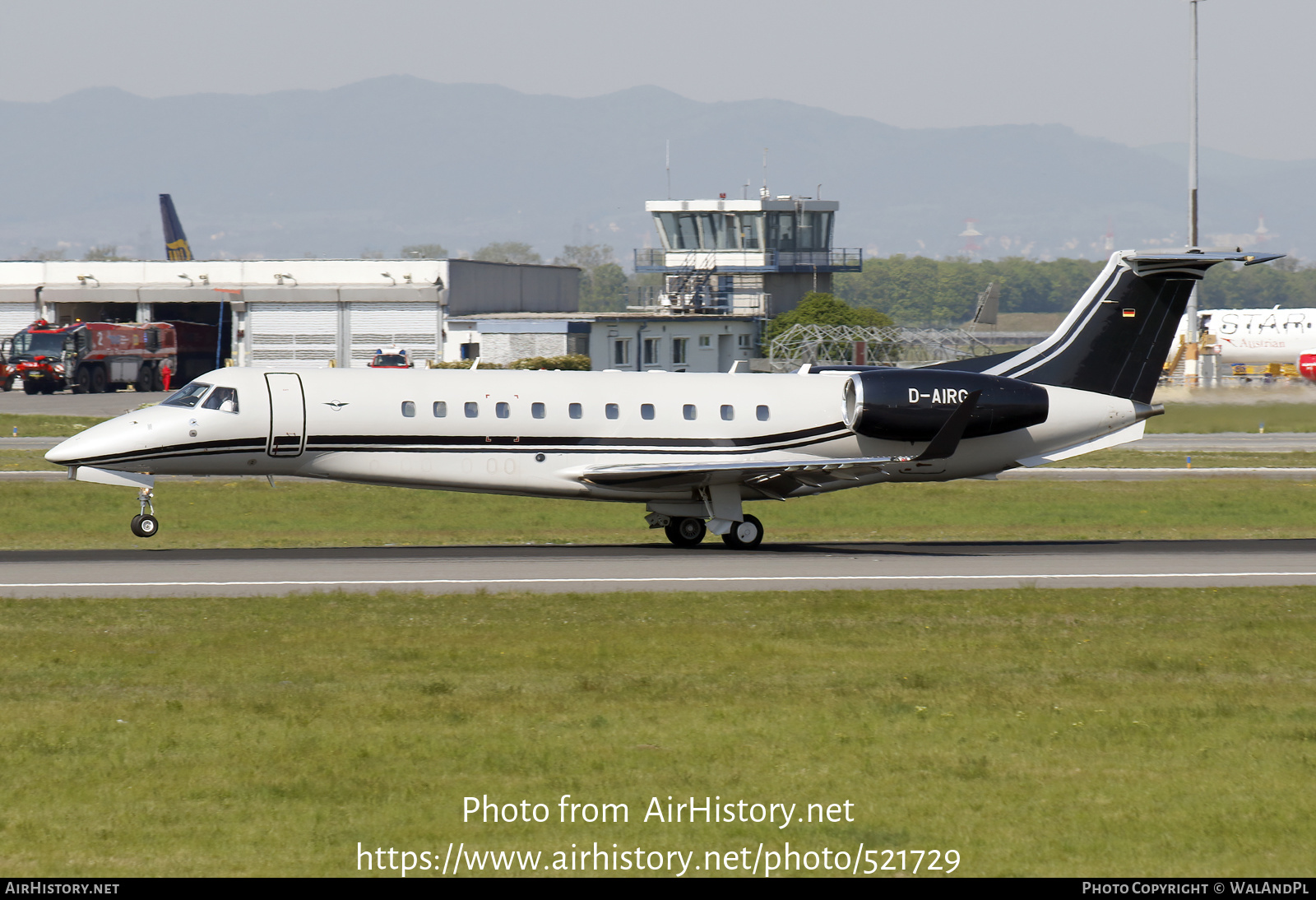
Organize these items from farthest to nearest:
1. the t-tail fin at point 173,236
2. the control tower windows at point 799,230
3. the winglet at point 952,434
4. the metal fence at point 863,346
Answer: the t-tail fin at point 173,236 < the control tower windows at point 799,230 < the metal fence at point 863,346 < the winglet at point 952,434

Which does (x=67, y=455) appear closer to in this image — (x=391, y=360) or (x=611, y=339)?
(x=391, y=360)

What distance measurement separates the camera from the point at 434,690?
15.2 metres

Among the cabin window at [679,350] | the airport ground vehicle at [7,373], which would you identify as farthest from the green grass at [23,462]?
the cabin window at [679,350]

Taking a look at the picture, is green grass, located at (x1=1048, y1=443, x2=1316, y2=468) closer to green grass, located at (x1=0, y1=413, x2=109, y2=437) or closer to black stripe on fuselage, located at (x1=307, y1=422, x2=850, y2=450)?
black stripe on fuselage, located at (x1=307, y1=422, x2=850, y2=450)

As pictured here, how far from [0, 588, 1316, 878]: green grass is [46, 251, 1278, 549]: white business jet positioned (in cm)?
611

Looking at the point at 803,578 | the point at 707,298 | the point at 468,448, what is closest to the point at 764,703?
the point at 803,578

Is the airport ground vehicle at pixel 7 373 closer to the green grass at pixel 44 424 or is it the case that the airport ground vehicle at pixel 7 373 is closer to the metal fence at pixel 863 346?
the green grass at pixel 44 424

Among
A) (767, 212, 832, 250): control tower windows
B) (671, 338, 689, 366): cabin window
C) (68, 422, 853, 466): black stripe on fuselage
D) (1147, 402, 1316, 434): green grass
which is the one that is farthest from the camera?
(767, 212, 832, 250): control tower windows

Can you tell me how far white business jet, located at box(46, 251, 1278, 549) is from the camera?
26609 millimetres

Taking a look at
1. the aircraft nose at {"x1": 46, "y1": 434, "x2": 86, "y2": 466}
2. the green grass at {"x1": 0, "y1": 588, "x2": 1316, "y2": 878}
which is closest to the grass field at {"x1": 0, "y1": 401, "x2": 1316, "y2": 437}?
the green grass at {"x1": 0, "y1": 588, "x2": 1316, "y2": 878}

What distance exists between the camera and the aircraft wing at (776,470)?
2738 cm

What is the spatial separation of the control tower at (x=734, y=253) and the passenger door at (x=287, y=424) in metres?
68.2

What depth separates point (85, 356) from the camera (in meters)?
85.2
